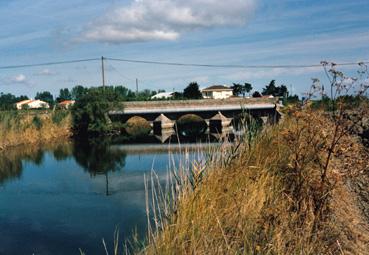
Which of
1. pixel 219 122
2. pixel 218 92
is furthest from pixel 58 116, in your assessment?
pixel 218 92

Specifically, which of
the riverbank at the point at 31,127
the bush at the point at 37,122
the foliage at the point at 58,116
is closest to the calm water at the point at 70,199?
the riverbank at the point at 31,127

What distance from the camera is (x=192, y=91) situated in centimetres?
7344

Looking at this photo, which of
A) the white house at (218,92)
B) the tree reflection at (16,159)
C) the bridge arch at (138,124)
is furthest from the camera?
the white house at (218,92)

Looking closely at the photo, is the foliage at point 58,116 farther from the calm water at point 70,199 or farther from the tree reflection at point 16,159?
the calm water at point 70,199

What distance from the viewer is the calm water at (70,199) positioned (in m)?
9.98

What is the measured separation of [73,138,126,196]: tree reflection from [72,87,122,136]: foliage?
540 cm

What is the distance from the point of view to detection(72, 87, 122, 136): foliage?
37688 mm

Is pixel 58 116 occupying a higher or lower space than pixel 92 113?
lower

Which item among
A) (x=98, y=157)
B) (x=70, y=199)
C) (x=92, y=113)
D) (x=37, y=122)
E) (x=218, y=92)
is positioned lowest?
(x=70, y=199)

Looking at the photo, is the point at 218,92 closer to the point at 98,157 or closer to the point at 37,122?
the point at 37,122

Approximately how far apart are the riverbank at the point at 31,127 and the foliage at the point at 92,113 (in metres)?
0.92

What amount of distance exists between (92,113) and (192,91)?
37.2 m

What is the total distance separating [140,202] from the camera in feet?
41.9

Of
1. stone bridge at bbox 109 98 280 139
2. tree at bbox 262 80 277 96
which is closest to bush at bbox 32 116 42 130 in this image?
stone bridge at bbox 109 98 280 139
